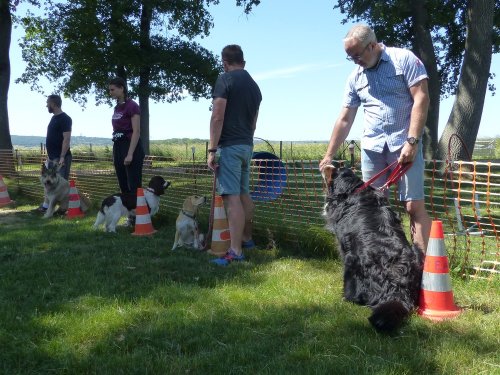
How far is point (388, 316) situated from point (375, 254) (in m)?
0.50

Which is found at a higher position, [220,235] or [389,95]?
[389,95]

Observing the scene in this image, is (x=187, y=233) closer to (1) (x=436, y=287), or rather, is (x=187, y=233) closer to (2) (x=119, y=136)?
(2) (x=119, y=136)

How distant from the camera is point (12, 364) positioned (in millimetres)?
2484

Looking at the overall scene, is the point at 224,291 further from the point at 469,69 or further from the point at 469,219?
the point at 469,69

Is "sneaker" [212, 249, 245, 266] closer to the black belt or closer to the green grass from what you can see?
the green grass

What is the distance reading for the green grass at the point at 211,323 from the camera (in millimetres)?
2410

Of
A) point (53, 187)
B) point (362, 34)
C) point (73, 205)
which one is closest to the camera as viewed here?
point (362, 34)

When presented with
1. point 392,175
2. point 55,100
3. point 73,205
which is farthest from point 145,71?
point 392,175

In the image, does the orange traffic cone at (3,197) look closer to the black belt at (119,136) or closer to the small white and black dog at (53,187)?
the small white and black dog at (53,187)

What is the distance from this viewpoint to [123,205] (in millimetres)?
6391

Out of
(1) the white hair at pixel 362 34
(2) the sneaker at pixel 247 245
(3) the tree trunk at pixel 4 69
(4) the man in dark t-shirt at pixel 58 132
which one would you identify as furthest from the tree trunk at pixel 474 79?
(3) the tree trunk at pixel 4 69

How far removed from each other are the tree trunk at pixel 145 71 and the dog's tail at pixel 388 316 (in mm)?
16708

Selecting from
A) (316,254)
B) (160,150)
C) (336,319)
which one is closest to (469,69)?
(316,254)

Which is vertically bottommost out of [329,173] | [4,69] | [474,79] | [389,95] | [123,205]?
[123,205]
